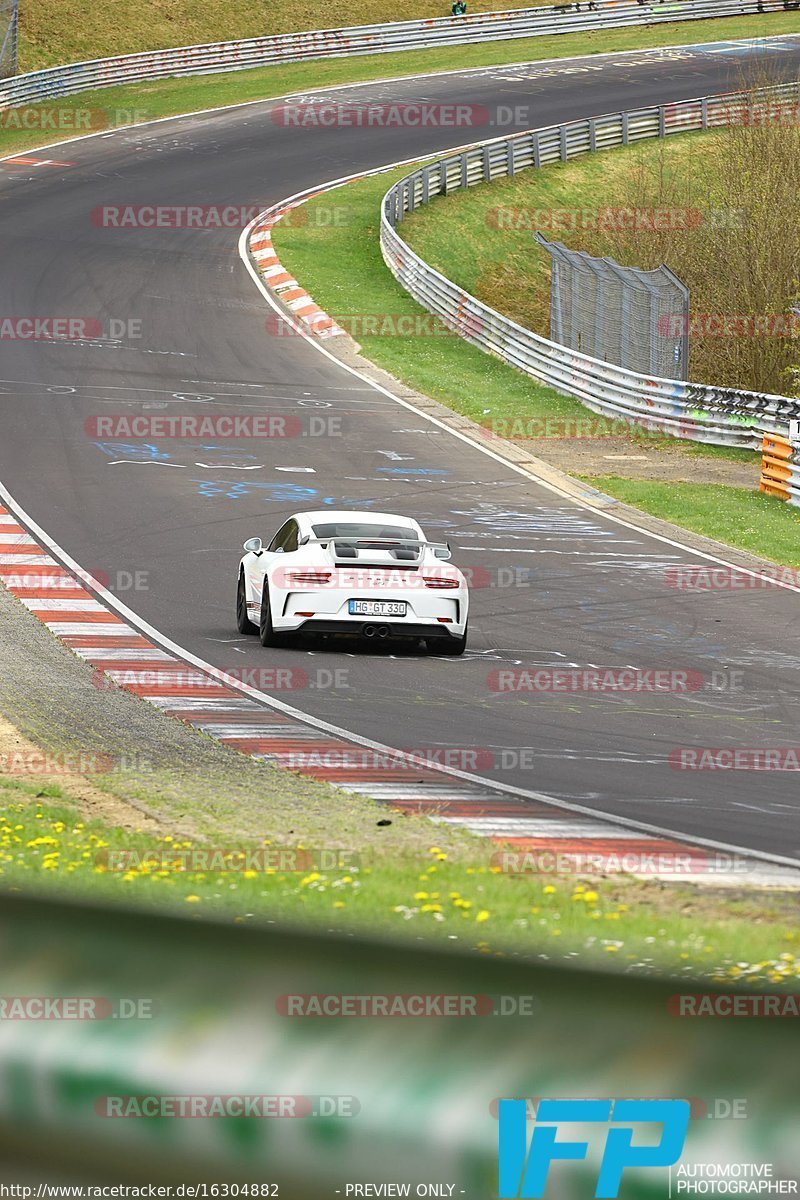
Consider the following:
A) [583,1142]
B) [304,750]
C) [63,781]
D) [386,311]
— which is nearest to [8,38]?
[386,311]

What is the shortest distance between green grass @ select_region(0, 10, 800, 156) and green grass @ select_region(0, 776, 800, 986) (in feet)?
172

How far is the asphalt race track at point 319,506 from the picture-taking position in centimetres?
1230

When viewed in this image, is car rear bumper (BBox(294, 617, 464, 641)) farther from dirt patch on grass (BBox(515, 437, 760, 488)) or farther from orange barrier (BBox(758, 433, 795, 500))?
dirt patch on grass (BBox(515, 437, 760, 488))

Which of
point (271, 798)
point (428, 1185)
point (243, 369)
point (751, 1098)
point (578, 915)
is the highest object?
point (751, 1098)

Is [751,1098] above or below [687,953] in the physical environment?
above

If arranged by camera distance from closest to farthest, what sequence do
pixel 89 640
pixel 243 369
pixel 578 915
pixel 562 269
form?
pixel 578 915, pixel 89 640, pixel 243 369, pixel 562 269

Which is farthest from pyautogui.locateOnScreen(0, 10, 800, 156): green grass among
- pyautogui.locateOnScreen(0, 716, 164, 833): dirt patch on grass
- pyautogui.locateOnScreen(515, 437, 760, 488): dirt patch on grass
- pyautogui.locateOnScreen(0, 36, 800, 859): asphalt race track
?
pyautogui.locateOnScreen(0, 716, 164, 833): dirt patch on grass

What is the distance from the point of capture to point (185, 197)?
49.4m

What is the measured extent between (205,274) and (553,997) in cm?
4033

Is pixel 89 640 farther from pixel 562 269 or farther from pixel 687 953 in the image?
pixel 562 269

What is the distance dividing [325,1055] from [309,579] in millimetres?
11583

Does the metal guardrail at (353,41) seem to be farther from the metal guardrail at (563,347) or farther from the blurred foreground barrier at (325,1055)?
the blurred foreground barrier at (325,1055)

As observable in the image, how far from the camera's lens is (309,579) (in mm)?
15406

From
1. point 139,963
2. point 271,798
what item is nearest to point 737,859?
point 271,798
